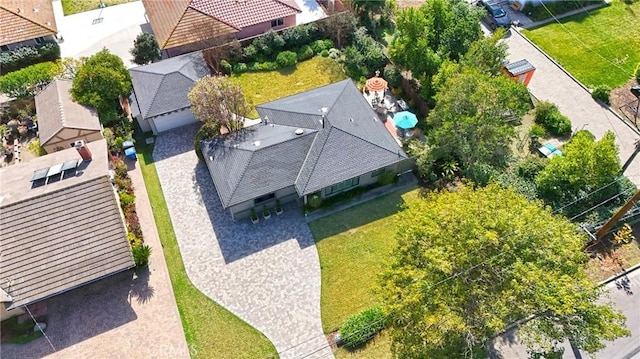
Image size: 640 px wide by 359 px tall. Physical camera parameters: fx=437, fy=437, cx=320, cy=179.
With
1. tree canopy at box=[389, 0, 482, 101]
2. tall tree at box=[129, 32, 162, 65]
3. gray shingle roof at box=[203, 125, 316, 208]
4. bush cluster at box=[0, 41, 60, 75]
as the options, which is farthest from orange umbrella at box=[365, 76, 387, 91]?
bush cluster at box=[0, 41, 60, 75]

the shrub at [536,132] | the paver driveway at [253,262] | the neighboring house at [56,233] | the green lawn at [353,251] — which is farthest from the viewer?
the shrub at [536,132]

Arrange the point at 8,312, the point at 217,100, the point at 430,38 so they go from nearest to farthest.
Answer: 1. the point at 8,312
2. the point at 217,100
3. the point at 430,38

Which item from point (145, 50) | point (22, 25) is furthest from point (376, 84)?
point (22, 25)

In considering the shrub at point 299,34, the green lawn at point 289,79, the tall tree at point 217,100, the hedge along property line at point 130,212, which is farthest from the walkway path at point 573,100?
the hedge along property line at point 130,212

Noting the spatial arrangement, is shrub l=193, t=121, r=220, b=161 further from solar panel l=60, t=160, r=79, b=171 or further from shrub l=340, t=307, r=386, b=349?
shrub l=340, t=307, r=386, b=349

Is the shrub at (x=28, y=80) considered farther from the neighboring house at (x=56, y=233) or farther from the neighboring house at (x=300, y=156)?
the neighboring house at (x=300, y=156)

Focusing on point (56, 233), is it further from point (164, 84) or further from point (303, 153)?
point (303, 153)

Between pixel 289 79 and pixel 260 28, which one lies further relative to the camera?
pixel 260 28

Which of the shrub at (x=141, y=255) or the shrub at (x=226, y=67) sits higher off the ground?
the shrub at (x=226, y=67)
